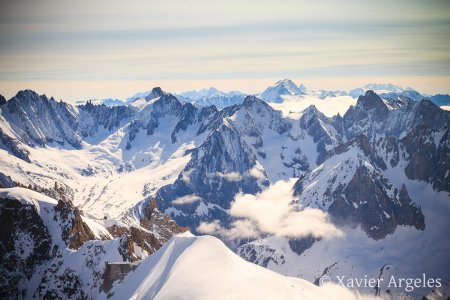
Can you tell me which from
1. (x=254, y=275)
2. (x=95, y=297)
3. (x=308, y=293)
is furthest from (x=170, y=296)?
(x=95, y=297)

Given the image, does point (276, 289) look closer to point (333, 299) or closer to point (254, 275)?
point (254, 275)

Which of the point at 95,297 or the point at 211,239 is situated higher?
the point at 211,239

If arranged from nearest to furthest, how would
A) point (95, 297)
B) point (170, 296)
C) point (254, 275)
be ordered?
point (170, 296)
point (254, 275)
point (95, 297)

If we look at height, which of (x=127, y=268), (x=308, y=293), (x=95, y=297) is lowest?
(x=95, y=297)

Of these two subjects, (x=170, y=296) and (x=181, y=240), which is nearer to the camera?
(x=170, y=296)

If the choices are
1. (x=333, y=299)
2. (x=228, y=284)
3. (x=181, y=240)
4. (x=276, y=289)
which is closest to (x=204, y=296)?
(x=228, y=284)

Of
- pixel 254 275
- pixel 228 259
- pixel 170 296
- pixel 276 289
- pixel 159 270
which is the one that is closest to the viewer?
pixel 276 289
